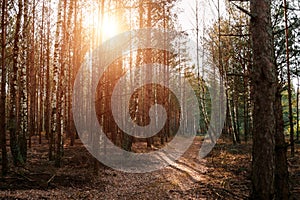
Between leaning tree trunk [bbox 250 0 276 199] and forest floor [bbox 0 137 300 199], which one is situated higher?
leaning tree trunk [bbox 250 0 276 199]

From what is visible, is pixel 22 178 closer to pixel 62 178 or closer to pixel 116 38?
pixel 62 178

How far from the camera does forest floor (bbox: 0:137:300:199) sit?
7453mm

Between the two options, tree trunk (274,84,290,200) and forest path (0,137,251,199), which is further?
forest path (0,137,251,199)

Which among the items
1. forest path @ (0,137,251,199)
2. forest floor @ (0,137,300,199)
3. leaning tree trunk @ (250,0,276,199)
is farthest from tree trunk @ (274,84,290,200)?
forest floor @ (0,137,300,199)

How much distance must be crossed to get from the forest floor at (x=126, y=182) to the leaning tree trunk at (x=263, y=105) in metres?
0.69

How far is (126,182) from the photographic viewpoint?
30.9 ft

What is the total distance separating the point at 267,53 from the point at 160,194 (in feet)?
15.4

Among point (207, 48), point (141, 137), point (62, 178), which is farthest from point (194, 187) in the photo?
point (207, 48)

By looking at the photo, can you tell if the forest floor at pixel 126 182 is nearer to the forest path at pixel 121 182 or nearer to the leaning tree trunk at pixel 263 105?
the forest path at pixel 121 182

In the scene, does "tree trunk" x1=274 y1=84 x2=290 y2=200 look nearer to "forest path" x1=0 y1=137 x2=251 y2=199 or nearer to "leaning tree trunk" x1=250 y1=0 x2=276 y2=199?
"leaning tree trunk" x1=250 y1=0 x2=276 y2=199

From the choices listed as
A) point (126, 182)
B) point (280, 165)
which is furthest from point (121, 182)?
point (280, 165)

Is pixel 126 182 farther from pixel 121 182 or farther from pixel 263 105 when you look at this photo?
pixel 263 105

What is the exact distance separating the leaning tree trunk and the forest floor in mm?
689

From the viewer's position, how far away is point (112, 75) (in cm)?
2153
